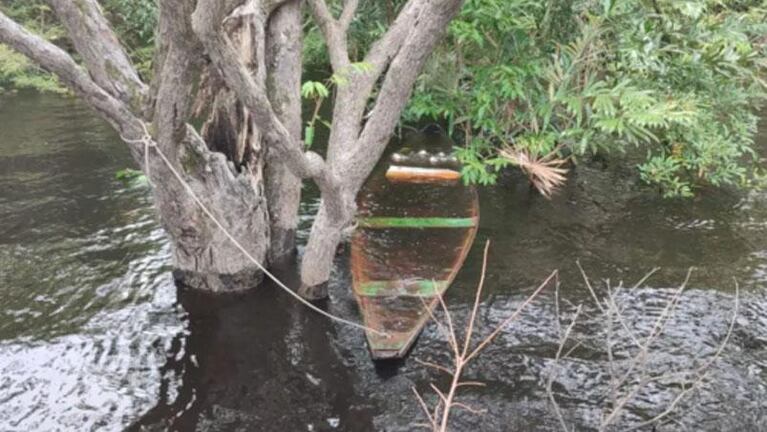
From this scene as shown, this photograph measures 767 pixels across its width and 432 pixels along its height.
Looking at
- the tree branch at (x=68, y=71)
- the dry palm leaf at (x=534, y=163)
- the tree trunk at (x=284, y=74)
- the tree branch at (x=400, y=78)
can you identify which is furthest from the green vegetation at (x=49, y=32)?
the tree branch at (x=400, y=78)

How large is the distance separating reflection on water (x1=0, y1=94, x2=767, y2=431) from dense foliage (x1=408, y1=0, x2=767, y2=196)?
961 mm

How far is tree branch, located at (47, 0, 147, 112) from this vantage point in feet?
13.3

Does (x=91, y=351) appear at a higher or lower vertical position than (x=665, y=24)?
lower

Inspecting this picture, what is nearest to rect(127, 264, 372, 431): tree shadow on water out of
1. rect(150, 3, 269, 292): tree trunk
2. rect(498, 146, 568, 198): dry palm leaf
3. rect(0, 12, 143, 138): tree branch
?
rect(150, 3, 269, 292): tree trunk

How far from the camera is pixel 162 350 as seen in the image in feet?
15.5

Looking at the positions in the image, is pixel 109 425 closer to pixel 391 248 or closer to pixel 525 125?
pixel 391 248

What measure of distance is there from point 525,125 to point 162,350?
4609 millimetres

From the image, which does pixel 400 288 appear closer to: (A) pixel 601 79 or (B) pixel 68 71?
(B) pixel 68 71

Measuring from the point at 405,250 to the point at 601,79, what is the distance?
10.7 ft

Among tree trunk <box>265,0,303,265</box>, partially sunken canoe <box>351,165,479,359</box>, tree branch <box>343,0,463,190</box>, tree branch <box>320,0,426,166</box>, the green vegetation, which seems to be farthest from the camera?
the green vegetation

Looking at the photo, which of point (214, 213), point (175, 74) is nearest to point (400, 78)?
point (175, 74)

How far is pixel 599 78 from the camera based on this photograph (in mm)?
6977

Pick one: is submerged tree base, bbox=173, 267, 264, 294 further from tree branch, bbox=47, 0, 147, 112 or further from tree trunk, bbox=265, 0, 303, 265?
tree branch, bbox=47, 0, 147, 112

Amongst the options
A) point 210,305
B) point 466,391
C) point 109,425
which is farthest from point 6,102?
point 466,391
